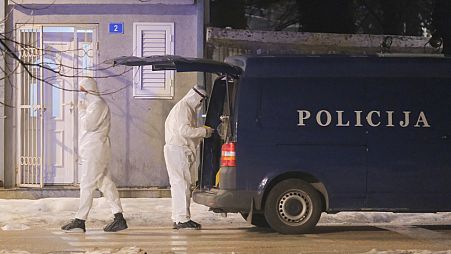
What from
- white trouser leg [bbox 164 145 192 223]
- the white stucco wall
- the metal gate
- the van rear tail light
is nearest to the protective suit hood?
white trouser leg [bbox 164 145 192 223]

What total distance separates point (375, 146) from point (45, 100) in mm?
6582

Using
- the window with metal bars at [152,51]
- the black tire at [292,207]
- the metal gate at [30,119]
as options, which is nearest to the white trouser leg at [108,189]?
the black tire at [292,207]

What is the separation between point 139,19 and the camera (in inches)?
608

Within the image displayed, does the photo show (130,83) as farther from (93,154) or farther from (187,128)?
(93,154)

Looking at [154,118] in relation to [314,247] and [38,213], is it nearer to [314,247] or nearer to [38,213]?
[38,213]

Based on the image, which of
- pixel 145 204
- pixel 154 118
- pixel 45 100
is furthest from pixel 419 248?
pixel 45 100

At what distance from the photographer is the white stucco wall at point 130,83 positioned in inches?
607

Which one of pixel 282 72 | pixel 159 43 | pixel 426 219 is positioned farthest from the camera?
pixel 159 43

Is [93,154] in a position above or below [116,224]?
above

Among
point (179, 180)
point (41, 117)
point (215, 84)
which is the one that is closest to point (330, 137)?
point (215, 84)

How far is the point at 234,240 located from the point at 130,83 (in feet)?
16.9

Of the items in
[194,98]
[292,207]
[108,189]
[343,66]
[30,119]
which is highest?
[343,66]

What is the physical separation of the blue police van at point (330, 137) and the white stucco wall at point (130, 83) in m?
4.15

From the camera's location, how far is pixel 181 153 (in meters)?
11.9
